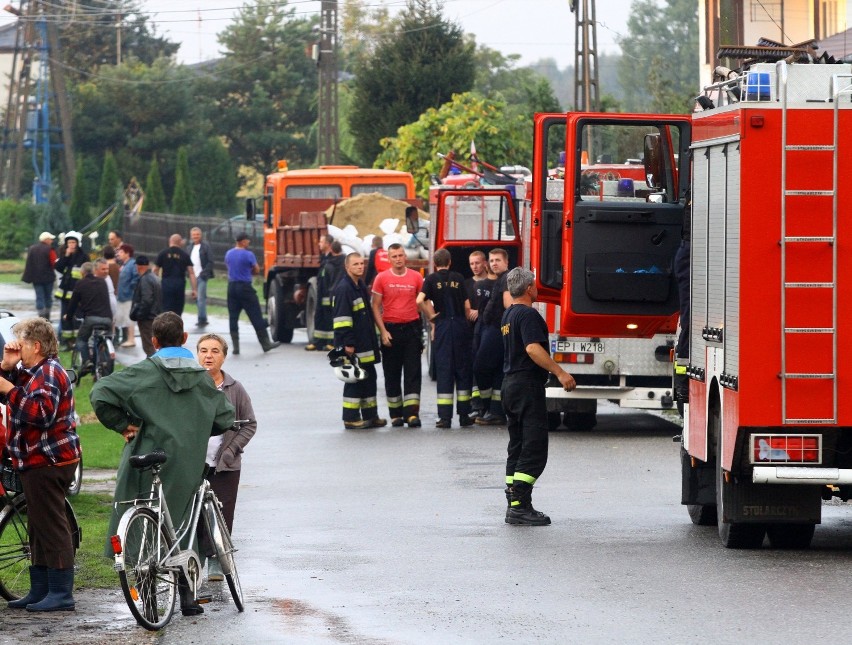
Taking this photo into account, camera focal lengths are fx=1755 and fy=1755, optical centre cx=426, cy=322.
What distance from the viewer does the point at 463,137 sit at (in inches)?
1597

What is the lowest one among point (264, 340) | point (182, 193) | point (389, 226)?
point (264, 340)

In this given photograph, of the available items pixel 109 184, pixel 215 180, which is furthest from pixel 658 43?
pixel 109 184

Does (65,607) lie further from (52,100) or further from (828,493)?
(52,100)

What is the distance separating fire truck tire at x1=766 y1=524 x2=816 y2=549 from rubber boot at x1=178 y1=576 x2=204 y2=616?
366cm

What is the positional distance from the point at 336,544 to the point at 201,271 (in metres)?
23.0

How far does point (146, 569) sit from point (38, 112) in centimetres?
6474

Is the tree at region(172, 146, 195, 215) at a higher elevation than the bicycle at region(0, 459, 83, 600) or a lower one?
higher

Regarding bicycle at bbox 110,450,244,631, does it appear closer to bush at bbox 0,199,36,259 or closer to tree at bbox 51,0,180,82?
bush at bbox 0,199,36,259

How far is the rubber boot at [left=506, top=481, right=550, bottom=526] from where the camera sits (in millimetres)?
11688

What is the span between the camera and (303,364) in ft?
85.3

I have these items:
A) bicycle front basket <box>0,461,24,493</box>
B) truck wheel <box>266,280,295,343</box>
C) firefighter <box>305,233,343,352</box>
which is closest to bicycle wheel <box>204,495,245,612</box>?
bicycle front basket <box>0,461,24,493</box>

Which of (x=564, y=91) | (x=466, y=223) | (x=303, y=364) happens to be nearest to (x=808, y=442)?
(x=466, y=223)

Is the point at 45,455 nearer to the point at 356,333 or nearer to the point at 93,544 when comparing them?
the point at 93,544

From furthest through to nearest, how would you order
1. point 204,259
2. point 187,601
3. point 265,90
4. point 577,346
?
point 265,90
point 204,259
point 577,346
point 187,601
